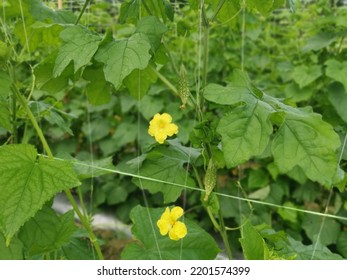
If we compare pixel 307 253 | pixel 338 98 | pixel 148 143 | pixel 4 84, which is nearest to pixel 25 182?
pixel 4 84

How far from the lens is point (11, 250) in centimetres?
134

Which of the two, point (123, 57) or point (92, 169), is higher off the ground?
point (123, 57)

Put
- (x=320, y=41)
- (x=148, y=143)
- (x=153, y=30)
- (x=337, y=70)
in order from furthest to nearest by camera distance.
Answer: (x=320, y=41) → (x=337, y=70) → (x=148, y=143) → (x=153, y=30)

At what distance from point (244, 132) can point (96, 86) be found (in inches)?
18.8

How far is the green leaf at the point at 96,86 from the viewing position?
57.2 inches

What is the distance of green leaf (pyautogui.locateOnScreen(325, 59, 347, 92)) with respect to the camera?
2.61m

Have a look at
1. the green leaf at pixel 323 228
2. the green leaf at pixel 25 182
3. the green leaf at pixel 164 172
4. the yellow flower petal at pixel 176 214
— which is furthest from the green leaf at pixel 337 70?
the green leaf at pixel 25 182

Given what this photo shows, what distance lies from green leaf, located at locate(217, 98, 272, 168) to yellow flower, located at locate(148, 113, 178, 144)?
0.14 metres

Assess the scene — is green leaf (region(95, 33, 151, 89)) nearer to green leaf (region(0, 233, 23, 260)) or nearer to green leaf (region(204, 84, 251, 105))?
green leaf (region(204, 84, 251, 105))

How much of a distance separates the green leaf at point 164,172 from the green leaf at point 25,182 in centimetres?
30

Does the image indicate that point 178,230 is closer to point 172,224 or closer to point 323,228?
point 172,224
